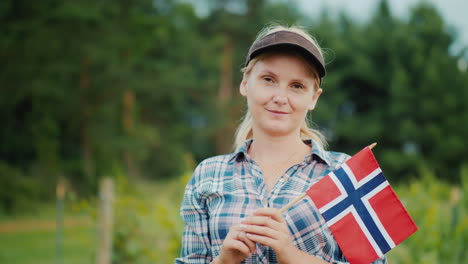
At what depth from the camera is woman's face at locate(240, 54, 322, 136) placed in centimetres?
182

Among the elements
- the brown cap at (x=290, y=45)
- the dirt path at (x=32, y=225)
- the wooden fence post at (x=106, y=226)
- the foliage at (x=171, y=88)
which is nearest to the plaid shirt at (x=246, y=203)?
the brown cap at (x=290, y=45)

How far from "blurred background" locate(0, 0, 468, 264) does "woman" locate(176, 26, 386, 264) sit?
113 inches

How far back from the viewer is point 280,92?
1809 millimetres

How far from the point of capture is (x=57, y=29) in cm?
1370

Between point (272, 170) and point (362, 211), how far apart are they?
14.2 inches

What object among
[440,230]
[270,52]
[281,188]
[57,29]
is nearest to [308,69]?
[270,52]

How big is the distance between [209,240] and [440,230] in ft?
15.6

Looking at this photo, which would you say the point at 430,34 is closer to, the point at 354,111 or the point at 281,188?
the point at 354,111

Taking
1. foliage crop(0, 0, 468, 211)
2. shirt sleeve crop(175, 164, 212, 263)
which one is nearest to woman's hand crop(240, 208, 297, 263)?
shirt sleeve crop(175, 164, 212, 263)

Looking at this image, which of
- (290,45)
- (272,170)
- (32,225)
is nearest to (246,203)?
(272,170)

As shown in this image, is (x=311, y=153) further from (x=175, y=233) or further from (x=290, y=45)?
(x=175, y=233)

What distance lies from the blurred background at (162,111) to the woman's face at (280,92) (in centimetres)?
304

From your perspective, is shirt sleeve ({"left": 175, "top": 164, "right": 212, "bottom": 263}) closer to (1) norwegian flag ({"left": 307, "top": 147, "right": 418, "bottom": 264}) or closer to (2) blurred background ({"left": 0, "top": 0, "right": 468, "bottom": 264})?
(1) norwegian flag ({"left": 307, "top": 147, "right": 418, "bottom": 264})

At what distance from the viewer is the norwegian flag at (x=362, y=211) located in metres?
1.74
